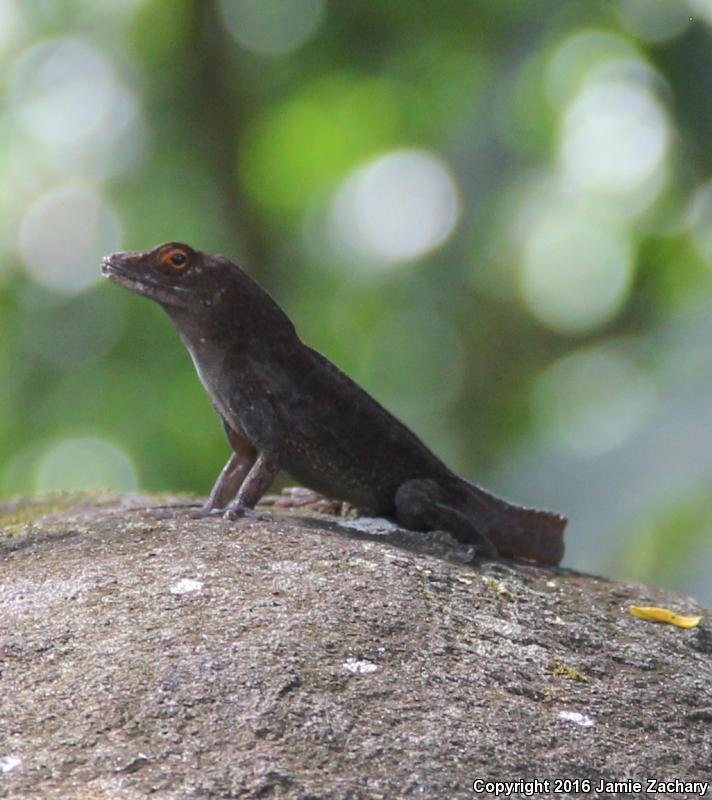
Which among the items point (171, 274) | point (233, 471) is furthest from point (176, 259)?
point (233, 471)

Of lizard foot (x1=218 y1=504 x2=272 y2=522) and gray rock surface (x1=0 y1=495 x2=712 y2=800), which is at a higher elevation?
lizard foot (x1=218 y1=504 x2=272 y2=522)

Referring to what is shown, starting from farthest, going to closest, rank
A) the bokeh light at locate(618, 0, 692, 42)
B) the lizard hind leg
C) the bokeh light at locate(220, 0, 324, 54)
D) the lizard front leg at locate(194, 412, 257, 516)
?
the bokeh light at locate(220, 0, 324, 54) < the bokeh light at locate(618, 0, 692, 42) < the lizard front leg at locate(194, 412, 257, 516) < the lizard hind leg

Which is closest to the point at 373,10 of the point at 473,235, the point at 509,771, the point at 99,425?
the point at 473,235

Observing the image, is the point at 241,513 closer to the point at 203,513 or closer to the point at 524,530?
the point at 203,513

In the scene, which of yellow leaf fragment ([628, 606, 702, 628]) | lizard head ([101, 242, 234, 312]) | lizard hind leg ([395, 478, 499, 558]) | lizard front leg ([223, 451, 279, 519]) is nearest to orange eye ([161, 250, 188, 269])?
lizard head ([101, 242, 234, 312])

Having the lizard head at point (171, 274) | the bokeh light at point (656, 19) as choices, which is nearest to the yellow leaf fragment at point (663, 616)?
the lizard head at point (171, 274)

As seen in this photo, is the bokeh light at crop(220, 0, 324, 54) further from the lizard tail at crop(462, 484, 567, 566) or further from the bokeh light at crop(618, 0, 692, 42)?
the lizard tail at crop(462, 484, 567, 566)
